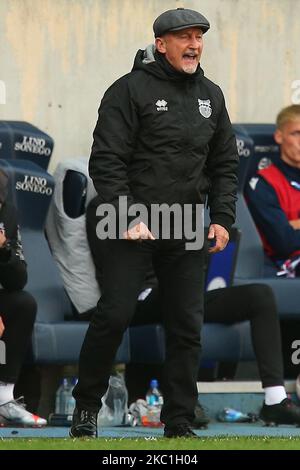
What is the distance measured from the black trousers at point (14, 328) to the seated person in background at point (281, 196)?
1.97 meters

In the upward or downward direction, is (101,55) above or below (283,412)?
above

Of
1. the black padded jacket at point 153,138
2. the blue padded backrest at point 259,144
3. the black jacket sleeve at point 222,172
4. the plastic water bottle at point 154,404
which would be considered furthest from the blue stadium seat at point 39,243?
the black padded jacket at point 153,138

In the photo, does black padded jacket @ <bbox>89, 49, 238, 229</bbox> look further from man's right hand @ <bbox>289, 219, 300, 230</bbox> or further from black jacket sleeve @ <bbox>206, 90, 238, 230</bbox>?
man's right hand @ <bbox>289, 219, 300, 230</bbox>

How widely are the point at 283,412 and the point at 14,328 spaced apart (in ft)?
4.97

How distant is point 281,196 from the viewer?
1012 cm

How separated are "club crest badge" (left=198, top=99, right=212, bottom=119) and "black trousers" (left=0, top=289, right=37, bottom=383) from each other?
1.79 m

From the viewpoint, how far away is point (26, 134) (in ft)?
31.7

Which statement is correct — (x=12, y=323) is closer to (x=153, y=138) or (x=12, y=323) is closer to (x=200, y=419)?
(x=200, y=419)

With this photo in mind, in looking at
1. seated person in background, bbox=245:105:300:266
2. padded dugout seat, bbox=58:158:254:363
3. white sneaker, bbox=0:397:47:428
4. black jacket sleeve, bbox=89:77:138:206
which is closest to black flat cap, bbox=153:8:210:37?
black jacket sleeve, bbox=89:77:138:206

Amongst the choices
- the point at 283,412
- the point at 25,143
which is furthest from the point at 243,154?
the point at 283,412

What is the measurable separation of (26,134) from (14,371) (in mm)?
1658

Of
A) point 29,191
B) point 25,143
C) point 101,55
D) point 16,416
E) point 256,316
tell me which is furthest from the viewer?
point 101,55

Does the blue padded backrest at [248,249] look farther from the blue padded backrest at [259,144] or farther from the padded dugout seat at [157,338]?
the padded dugout seat at [157,338]
